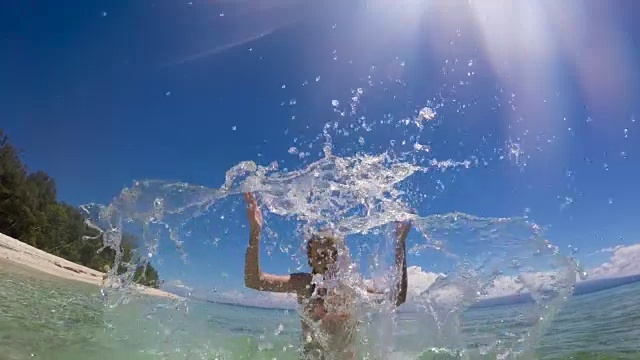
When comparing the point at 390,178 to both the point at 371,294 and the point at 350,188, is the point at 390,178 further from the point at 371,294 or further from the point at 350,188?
A: the point at 371,294

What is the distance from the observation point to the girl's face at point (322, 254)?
15.8 feet

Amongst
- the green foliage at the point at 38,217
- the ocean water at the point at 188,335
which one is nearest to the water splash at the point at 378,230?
the ocean water at the point at 188,335

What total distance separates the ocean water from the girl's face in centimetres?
73

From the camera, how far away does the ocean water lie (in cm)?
589

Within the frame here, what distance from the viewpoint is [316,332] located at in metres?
4.80

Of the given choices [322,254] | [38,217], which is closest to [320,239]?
[322,254]

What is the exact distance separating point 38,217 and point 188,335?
4085cm

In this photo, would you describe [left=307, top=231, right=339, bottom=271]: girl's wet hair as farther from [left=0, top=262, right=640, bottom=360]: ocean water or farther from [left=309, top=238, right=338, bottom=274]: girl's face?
[left=0, top=262, right=640, bottom=360]: ocean water

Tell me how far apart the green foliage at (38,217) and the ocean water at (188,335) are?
29.4 metres

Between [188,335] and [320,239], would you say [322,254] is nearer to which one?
[320,239]

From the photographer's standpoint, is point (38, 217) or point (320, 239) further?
point (38, 217)

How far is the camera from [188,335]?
7.60 m

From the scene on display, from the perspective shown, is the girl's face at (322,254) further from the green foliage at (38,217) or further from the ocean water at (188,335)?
the green foliage at (38,217)

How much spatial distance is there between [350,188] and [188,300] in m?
3.93
